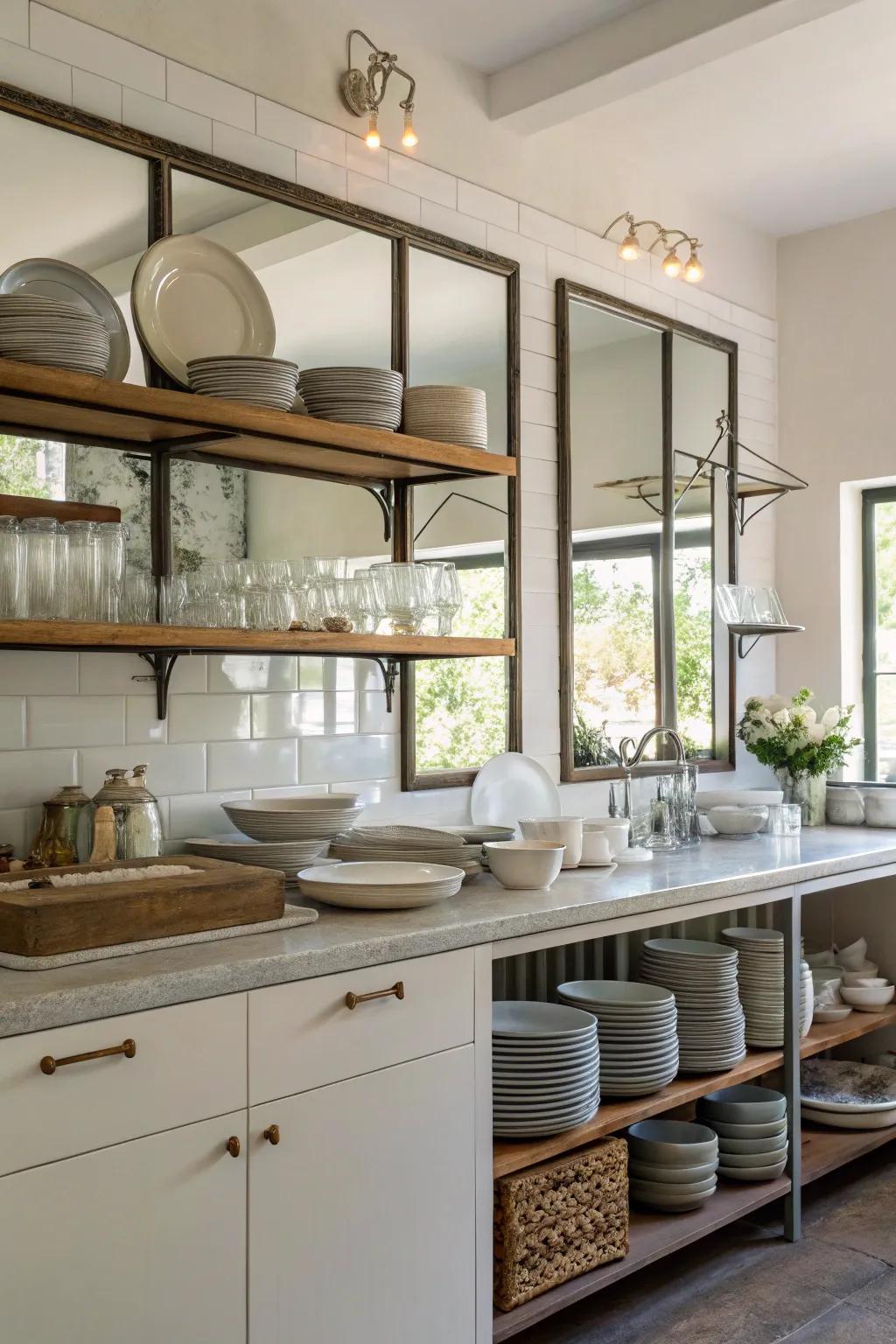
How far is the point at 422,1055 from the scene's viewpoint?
2.17 metres

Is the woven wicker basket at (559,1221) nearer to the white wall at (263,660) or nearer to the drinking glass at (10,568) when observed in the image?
the white wall at (263,660)

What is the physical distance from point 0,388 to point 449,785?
62.7 inches

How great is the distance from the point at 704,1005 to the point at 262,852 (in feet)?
4.01

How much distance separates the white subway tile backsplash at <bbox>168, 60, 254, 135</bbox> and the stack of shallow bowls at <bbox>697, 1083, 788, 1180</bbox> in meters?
2.67

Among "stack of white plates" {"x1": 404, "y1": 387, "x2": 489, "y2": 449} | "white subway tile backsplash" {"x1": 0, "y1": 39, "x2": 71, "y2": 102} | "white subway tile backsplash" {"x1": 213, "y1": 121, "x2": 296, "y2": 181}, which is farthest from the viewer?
"stack of white plates" {"x1": 404, "y1": 387, "x2": 489, "y2": 449}

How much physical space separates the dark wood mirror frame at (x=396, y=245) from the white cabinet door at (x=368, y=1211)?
1.11m

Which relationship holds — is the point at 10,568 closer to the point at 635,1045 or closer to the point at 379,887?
the point at 379,887

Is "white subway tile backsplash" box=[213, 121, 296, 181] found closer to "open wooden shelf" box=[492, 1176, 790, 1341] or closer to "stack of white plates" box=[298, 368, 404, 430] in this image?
"stack of white plates" box=[298, 368, 404, 430]

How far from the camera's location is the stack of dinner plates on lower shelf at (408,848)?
2.71 m

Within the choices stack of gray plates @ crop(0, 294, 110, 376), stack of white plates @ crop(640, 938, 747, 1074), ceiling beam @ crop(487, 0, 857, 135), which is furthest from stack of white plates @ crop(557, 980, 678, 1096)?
ceiling beam @ crop(487, 0, 857, 135)

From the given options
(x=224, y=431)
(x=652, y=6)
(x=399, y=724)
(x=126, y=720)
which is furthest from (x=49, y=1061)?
(x=652, y=6)

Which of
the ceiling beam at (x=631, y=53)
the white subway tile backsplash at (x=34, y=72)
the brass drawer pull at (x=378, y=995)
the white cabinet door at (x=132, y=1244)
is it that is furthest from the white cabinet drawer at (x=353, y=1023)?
the ceiling beam at (x=631, y=53)

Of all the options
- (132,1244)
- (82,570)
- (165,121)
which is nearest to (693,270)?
(165,121)

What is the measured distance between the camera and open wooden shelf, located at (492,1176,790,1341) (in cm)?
243
